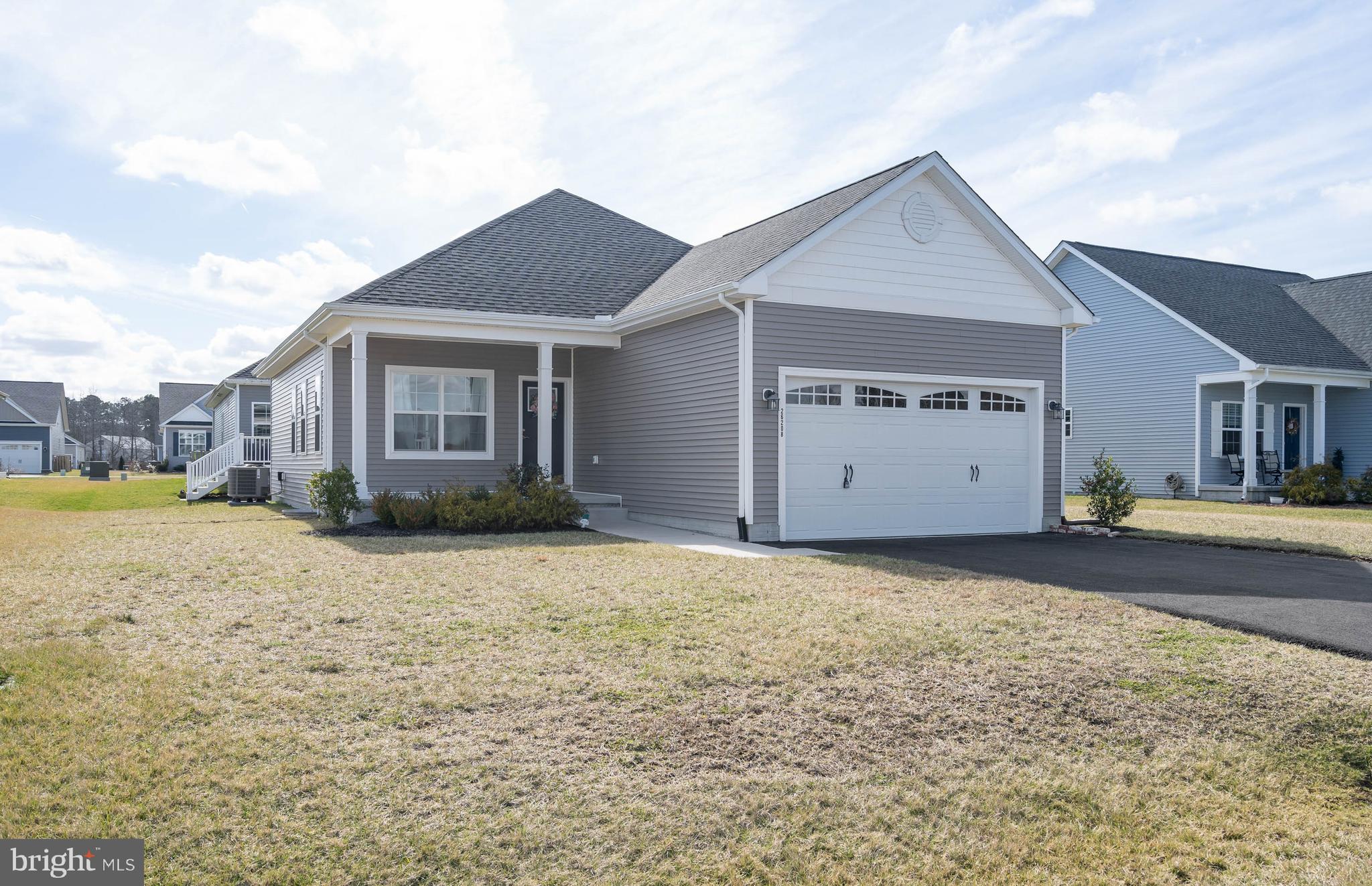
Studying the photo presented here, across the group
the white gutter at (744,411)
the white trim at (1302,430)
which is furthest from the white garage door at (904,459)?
the white trim at (1302,430)

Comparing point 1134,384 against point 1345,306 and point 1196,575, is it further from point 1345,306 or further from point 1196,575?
point 1196,575

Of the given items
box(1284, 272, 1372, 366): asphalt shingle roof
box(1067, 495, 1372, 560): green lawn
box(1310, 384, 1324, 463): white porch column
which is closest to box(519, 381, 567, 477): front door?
box(1067, 495, 1372, 560): green lawn

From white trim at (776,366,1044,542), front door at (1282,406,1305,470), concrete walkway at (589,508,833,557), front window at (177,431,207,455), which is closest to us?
concrete walkway at (589,508,833,557)

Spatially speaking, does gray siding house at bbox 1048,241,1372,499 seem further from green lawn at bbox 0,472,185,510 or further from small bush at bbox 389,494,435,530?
green lawn at bbox 0,472,185,510

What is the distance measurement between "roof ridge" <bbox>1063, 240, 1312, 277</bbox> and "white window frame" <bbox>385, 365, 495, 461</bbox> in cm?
1814

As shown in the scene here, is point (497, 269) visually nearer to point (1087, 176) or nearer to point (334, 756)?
point (1087, 176)

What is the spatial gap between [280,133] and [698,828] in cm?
1198

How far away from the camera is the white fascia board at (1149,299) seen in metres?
21.7

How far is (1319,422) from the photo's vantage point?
22781 mm

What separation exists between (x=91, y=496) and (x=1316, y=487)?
30.0 m

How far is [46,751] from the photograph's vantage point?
4090 mm

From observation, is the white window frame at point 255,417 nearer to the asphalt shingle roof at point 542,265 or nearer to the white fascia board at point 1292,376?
the asphalt shingle roof at point 542,265

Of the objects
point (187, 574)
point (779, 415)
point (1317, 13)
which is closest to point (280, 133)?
point (187, 574)

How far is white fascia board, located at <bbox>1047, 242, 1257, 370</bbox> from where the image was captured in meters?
21.7
